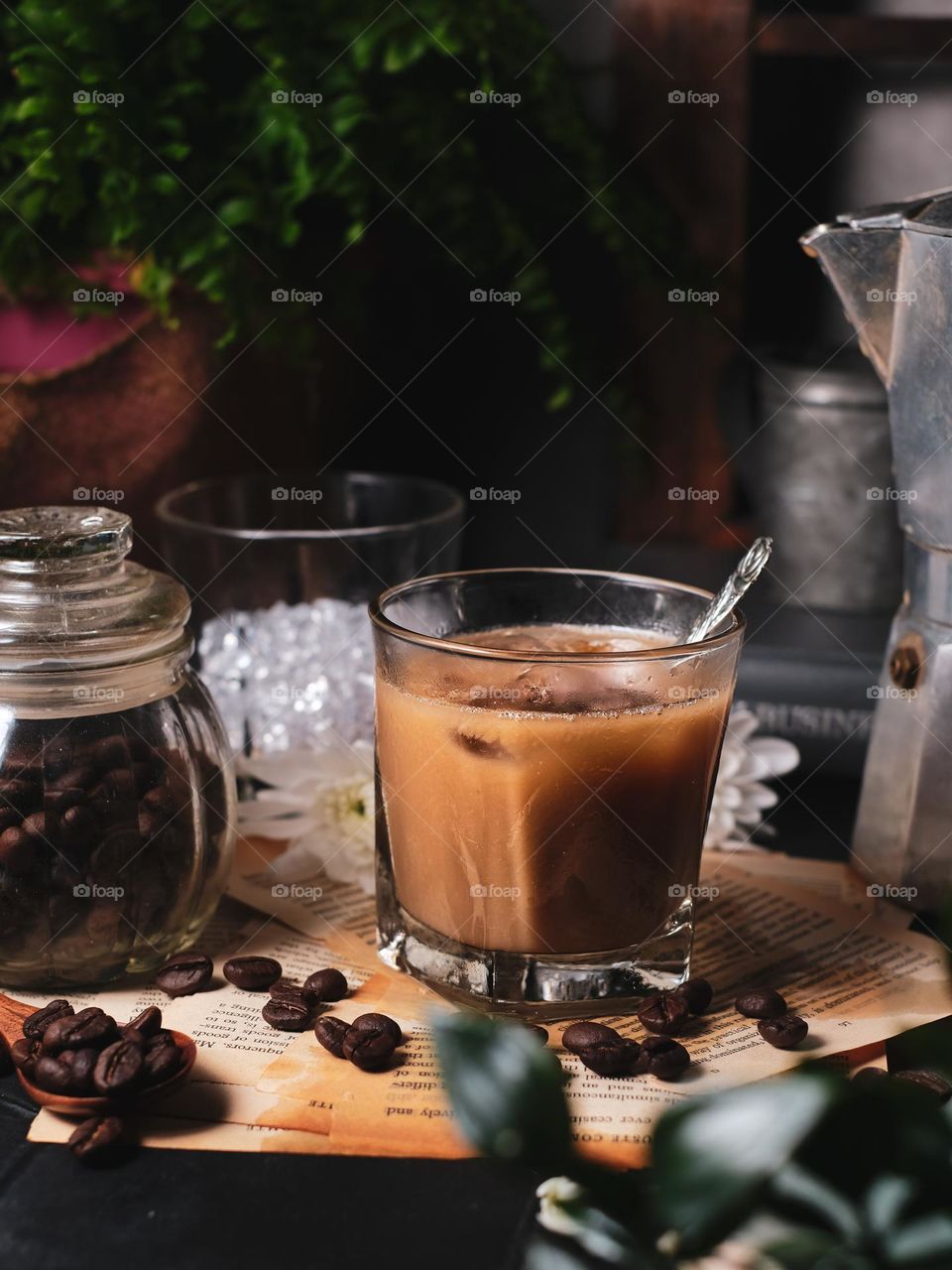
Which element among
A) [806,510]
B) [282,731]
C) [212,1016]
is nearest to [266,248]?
[282,731]

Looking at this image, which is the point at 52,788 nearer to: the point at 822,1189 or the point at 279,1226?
the point at 279,1226

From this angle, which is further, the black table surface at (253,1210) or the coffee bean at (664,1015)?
the coffee bean at (664,1015)

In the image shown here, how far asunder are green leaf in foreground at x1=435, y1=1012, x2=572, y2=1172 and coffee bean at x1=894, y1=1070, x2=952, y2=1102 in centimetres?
37

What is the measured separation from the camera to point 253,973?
0.91 metres

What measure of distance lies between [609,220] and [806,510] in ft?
1.17

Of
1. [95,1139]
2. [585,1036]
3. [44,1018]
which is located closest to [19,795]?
[44,1018]

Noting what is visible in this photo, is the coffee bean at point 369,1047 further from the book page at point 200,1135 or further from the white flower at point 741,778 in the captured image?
the white flower at point 741,778

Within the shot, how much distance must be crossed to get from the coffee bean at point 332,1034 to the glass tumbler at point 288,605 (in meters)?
0.39

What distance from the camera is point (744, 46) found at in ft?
4.77

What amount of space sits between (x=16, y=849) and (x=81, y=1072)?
0.17 metres

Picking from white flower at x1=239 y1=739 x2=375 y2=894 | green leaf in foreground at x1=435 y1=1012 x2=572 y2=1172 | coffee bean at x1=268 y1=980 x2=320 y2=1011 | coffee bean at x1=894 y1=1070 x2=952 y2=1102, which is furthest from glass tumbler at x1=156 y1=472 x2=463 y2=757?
green leaf in foreground at x1=435 y1=1012 x2=572 y2=1172

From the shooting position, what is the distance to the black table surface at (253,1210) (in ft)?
2.19

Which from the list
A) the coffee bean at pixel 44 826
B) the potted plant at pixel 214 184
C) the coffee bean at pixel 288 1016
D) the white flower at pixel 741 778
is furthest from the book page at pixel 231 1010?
the potted plant at pixel 214 184

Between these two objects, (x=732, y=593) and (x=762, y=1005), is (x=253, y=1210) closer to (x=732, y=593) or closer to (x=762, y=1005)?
(x=762, y=1005)
